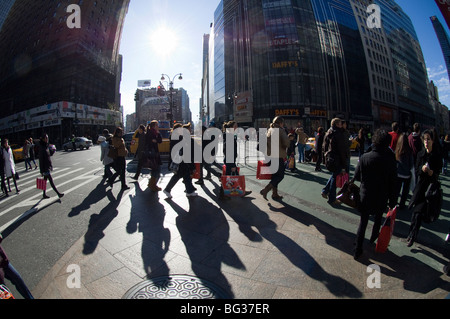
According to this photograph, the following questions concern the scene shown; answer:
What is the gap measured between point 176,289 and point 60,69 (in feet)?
204

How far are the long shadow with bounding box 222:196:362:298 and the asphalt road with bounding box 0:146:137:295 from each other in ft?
10.2

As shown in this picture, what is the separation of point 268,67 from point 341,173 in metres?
44.0

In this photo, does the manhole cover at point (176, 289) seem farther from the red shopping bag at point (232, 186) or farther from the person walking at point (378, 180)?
the red shopping bag at point (232, 186)

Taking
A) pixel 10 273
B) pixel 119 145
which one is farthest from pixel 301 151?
pixel 10 273

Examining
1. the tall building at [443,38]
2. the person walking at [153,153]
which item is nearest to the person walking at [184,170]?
the person walking at [153,153]

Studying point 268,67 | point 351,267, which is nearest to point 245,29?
point 268,67

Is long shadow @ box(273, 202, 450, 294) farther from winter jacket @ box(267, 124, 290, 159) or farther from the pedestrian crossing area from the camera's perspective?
the pedestrian crossing area

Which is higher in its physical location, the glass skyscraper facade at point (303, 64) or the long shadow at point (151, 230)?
the glass skyscraper facade at point (303, 64)

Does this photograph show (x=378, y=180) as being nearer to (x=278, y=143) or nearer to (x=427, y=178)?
(x=427, y=178)

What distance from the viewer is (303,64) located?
4347 cm

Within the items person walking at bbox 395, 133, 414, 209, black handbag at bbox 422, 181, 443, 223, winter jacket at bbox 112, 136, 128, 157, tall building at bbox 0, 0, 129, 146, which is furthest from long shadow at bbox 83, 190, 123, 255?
tall building at bbox 0, 0, 129, 146

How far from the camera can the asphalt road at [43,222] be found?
327 cm

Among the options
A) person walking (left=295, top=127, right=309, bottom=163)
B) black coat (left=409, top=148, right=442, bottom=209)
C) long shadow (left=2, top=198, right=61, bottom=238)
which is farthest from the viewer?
person walking (left=295, top=127, right=309, bottom=163)

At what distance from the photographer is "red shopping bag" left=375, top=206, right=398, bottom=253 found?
2992 mm
